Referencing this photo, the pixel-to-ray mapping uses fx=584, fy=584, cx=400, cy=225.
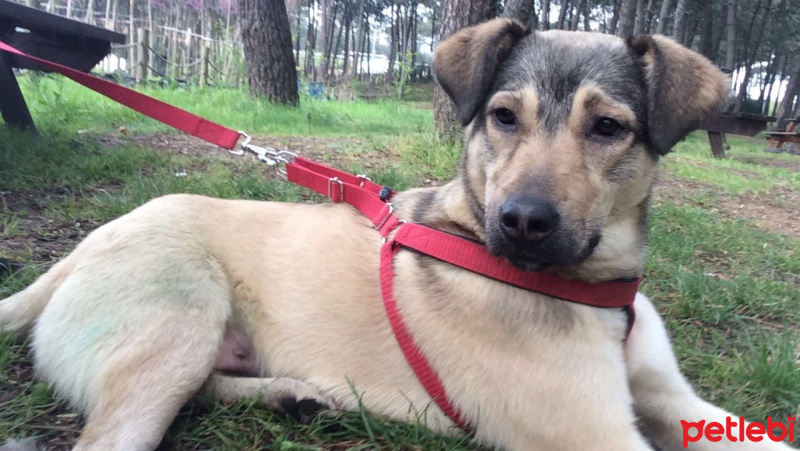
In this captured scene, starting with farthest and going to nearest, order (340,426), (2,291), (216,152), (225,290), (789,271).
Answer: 1. (216,152)
2. (789,271)
3. (2,291)
4. (225,290)
5. (340,426)

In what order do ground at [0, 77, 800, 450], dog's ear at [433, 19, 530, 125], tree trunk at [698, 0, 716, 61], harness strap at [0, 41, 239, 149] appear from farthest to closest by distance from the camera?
tree trunk at [698, 0, 716, 61]
harness strap at [0, 41, 239, 149]
dog's ear at [433, 19, 530, 125]
ground at [0, 77, 800, 450]

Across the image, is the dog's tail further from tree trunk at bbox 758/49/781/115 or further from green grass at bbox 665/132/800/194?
tree trunk at bbox 758/49/781/115

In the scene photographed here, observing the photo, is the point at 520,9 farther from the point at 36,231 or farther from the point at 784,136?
the point at 784,136

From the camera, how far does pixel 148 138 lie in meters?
7.82

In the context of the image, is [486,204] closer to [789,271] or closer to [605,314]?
[605,314]

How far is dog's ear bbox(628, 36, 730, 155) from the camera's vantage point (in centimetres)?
231

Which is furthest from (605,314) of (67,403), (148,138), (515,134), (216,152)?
(148,138)

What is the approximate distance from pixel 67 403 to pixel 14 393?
9.1 inches

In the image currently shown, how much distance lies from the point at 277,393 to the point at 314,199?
3.08m

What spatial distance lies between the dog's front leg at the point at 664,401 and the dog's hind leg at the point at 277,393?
1316 millimetres

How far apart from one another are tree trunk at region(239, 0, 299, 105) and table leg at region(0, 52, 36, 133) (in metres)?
5.01

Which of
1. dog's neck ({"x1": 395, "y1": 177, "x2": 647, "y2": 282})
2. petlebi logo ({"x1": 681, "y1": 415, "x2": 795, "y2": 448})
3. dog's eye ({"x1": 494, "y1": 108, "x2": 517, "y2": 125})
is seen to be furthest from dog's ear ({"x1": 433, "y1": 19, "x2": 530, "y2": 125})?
petlebi logo ({"x1": 681, "y1": 415, "x2": 795, "y2": 448})

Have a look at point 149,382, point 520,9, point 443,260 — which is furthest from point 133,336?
point 520,9

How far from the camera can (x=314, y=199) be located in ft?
17.7
